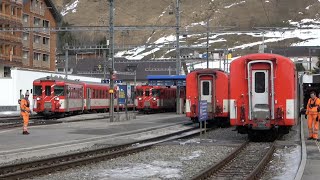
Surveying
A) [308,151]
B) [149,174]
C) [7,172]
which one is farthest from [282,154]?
[7,172]

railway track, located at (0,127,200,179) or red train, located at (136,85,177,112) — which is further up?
red train, located at (136,85,177,112)

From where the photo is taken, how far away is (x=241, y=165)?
567 inches

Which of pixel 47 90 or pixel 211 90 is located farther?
pixel 47 90

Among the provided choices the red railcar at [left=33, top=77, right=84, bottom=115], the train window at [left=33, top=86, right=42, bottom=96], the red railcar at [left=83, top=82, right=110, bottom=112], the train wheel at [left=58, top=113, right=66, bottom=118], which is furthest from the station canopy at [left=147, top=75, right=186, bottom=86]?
the train window at [left=33, top=86, right=42, bottom=96]

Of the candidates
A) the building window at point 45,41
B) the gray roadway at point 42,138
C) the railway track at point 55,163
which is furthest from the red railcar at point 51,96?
the building window at point 45,41

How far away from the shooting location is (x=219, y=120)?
28.7 meters

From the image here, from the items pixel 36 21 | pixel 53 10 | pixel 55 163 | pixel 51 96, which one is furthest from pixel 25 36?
pixel 55 163

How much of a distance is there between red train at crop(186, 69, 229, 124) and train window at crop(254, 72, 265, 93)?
7352mm

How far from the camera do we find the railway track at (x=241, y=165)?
40.7 feet

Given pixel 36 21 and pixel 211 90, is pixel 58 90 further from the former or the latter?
pixel 36 21

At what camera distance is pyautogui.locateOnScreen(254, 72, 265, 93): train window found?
19703mm

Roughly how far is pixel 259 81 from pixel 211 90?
7824 millimetres

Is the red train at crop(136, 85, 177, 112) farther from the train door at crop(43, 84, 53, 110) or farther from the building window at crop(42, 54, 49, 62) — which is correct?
the building window at crop(42, 54, 49, 62)

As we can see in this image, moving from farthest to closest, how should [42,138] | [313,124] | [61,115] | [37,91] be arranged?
[61,115]
[37,91]
[42,138]
[313,124]
